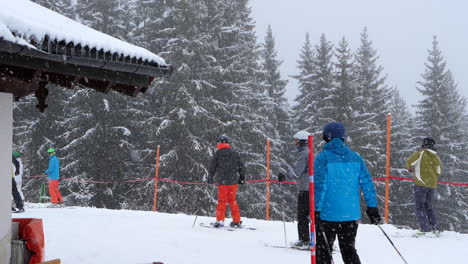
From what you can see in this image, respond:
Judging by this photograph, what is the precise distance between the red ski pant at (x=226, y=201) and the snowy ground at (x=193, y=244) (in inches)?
15.5

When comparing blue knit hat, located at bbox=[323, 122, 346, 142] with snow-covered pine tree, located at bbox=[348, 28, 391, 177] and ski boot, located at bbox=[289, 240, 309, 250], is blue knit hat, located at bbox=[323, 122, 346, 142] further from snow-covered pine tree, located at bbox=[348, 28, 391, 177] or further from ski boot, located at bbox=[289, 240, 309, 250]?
snow-covered pine tree, located at bbox=[348, 28, 391, 177]

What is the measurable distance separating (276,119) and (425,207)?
25.9m

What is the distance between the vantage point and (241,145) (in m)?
27.8

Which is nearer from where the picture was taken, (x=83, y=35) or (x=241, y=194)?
(x=83, y=35)

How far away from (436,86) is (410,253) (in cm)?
3049

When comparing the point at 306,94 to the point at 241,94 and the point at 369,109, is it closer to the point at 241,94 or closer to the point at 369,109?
the point at 369,109

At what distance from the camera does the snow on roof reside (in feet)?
11.9

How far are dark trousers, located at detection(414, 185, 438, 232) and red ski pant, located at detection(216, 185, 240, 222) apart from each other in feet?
12.5

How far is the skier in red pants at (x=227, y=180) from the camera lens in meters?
9.90

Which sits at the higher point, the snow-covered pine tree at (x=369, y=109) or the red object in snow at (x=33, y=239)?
the snow-covered pine tree at (x=369, y=109)

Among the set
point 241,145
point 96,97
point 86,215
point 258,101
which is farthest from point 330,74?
point 86,215

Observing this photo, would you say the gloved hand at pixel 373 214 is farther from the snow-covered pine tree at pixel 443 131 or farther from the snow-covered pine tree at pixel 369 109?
the snow-covered pine tree at pixel 443 131

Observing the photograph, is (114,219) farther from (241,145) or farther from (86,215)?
(241,145)

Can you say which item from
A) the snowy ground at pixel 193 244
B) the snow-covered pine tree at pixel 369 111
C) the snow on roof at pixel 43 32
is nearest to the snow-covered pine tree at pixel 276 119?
the snow-covered pine tree at pixel 369 111
